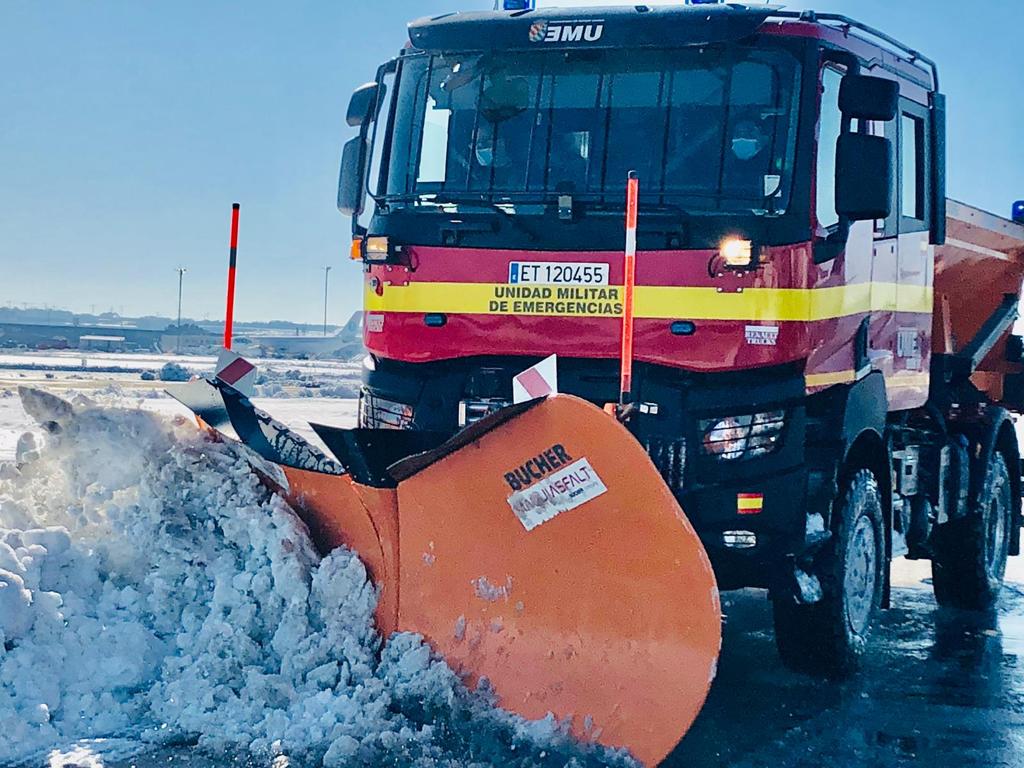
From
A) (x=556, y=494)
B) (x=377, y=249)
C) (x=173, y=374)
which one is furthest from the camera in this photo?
(x=173, y=374)

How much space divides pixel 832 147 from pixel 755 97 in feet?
1.29

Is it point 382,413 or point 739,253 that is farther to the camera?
point 382,413

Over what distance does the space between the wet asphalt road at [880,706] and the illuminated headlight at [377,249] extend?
2475mm

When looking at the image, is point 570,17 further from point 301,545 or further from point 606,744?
point 606,744

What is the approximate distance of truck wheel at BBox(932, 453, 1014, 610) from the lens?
886 cm

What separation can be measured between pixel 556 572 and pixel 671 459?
1132 millimetres

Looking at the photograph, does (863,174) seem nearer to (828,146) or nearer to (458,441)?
(828,146)

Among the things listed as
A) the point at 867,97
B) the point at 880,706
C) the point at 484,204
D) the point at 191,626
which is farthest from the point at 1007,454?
the point at 191,626

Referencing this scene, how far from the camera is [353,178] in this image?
21.7ft

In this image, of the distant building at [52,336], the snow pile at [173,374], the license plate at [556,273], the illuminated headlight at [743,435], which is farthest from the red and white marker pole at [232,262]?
the distant building at [52,336]

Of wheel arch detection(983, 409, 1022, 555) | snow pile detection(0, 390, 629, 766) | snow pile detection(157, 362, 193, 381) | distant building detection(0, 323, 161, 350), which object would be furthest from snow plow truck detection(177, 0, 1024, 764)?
distant building detection(0, 323, 161, 350)

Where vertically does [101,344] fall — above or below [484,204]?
above

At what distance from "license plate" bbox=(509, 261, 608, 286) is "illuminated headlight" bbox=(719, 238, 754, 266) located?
535mm

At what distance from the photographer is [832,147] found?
19.2ft
